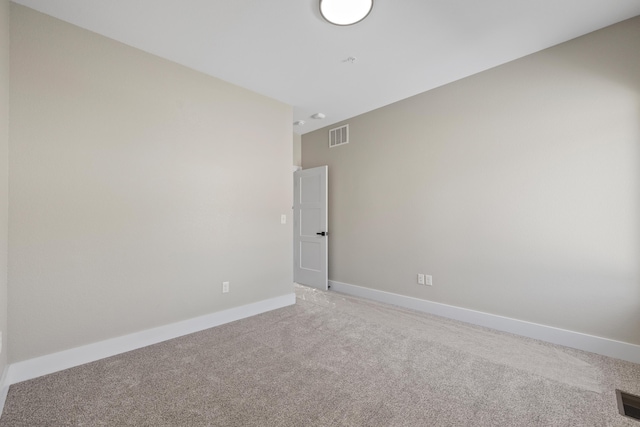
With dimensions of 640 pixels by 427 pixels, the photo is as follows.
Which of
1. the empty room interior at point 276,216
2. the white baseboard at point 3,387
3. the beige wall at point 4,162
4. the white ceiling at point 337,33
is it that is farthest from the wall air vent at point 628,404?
the beige wall at point 4,162

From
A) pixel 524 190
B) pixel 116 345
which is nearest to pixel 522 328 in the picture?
pixel 524 190

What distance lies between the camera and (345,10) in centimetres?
210

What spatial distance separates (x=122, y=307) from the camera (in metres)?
2.47

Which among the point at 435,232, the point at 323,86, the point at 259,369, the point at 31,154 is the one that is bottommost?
the point at 259,369

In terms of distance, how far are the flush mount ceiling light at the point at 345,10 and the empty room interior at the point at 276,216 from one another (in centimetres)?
10

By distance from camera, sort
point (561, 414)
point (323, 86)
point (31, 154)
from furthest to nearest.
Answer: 1. point (323, 86)
2. point (31, 154)
3. point (561, 414)

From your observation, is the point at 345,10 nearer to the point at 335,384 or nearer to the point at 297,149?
the point at 335,384

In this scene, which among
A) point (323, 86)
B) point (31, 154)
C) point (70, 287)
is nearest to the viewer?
point (31, 154)

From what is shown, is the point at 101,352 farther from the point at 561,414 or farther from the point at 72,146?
the point at 561,414

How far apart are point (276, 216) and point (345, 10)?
2367 millimetres

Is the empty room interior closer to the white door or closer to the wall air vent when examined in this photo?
the wall air vent

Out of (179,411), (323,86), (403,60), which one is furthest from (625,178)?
(179,411)

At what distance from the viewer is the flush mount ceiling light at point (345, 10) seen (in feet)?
6.65

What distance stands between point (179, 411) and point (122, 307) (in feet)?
4.03
